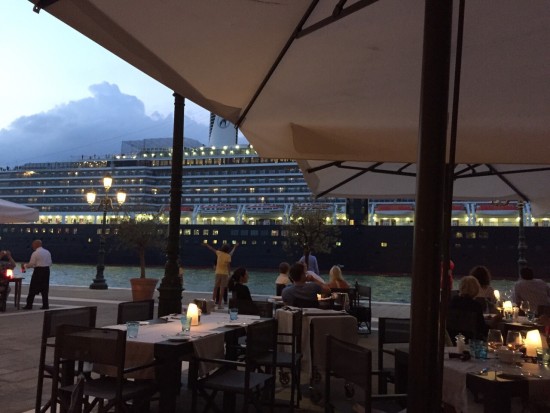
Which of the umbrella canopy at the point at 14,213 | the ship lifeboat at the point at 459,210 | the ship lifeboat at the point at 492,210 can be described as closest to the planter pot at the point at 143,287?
the umbrella canopy at the point at 14,213

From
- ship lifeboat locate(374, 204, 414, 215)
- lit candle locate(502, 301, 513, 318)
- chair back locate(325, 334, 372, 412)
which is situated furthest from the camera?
ship lifeboat locate(374, 204, 414, 215)

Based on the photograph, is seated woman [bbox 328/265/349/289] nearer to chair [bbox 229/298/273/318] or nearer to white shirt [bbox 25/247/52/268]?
chair [bbox 229/298/273/318]

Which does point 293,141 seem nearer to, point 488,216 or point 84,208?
point 488,216

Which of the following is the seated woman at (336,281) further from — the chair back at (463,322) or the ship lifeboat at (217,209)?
the ship lifeboat at (217,209)

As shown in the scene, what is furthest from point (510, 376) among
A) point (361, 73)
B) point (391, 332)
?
point (361, 73)

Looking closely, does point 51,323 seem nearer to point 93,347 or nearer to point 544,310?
point 93,347

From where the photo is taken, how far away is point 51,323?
3355 mm

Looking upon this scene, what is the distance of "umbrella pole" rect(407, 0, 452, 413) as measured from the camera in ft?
5.00

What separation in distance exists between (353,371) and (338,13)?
1.77 m

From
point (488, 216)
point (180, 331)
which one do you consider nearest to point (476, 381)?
point (180, 331)

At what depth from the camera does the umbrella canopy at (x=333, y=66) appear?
2213 millimetres

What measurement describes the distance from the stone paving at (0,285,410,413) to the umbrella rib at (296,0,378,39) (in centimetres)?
285

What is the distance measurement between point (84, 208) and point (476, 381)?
4883 centimetres

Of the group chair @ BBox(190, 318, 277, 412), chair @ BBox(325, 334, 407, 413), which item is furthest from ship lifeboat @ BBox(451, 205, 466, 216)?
chair @ BBox(325, 334, 407, 413)
